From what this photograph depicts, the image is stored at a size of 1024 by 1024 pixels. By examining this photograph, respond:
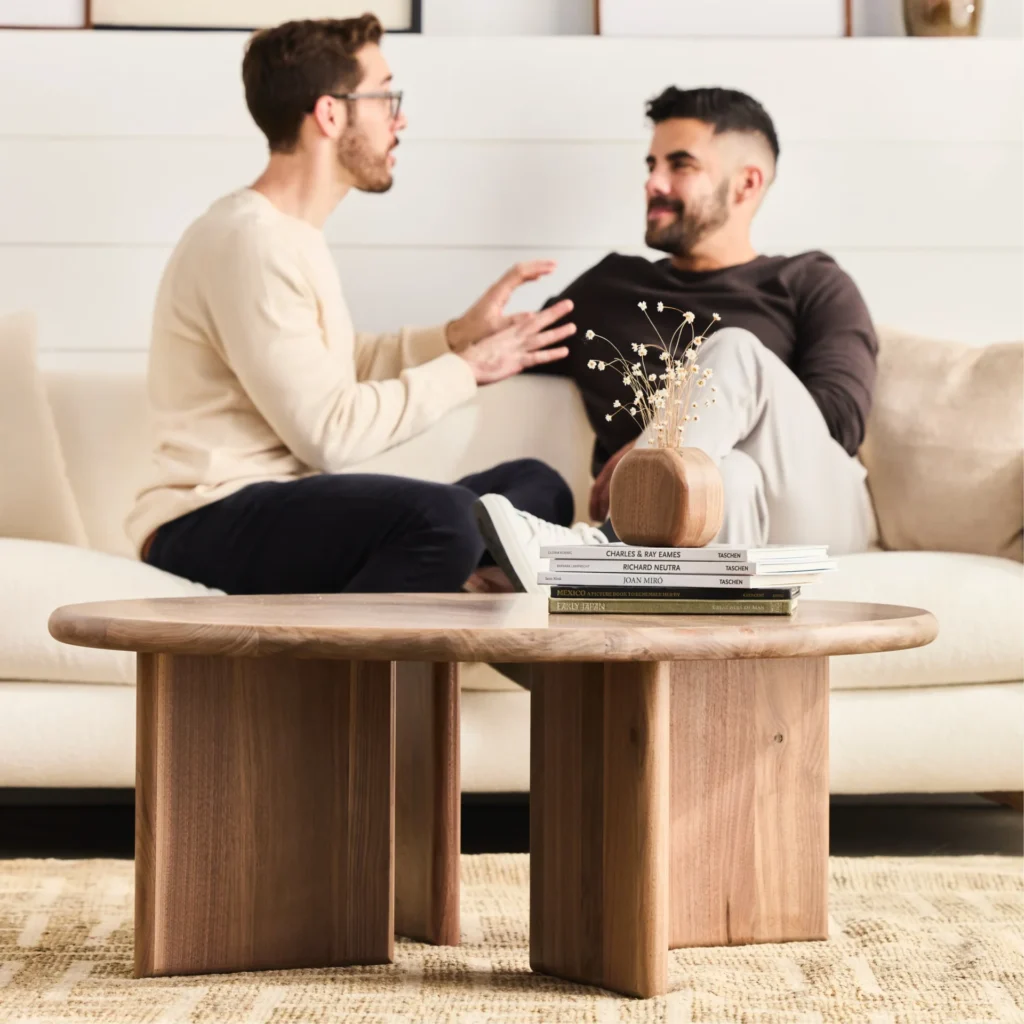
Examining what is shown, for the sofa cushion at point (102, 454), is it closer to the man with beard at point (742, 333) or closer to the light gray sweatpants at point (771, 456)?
the man with beard at point (742, 333)

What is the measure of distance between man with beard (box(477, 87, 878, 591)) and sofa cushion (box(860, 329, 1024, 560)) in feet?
0.17

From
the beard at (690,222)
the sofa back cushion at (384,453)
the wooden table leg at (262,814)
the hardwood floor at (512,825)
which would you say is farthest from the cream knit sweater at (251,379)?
the wooden table leg at (262,814)

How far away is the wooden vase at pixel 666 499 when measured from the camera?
1.34m

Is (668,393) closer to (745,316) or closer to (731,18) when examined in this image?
(745,316)

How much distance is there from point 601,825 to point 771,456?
3.27 ft

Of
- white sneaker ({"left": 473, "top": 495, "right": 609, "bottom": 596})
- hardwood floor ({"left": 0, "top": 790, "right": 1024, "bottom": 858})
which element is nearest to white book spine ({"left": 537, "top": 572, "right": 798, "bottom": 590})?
white sneaker ({"left": 473, "top": 495, "right": 609, "bottom": 596})

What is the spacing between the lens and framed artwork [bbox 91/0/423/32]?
2873 mm

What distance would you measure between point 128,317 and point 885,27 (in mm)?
1759

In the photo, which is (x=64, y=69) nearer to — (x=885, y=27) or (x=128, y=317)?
(x=128, y=317)

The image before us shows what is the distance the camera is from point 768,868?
143 centimetres

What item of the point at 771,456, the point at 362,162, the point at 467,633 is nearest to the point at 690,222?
the point at 362,162

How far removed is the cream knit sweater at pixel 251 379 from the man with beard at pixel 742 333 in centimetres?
36

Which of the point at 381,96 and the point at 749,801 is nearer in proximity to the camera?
the point at 749,801

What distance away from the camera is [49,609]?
188 centimetres
